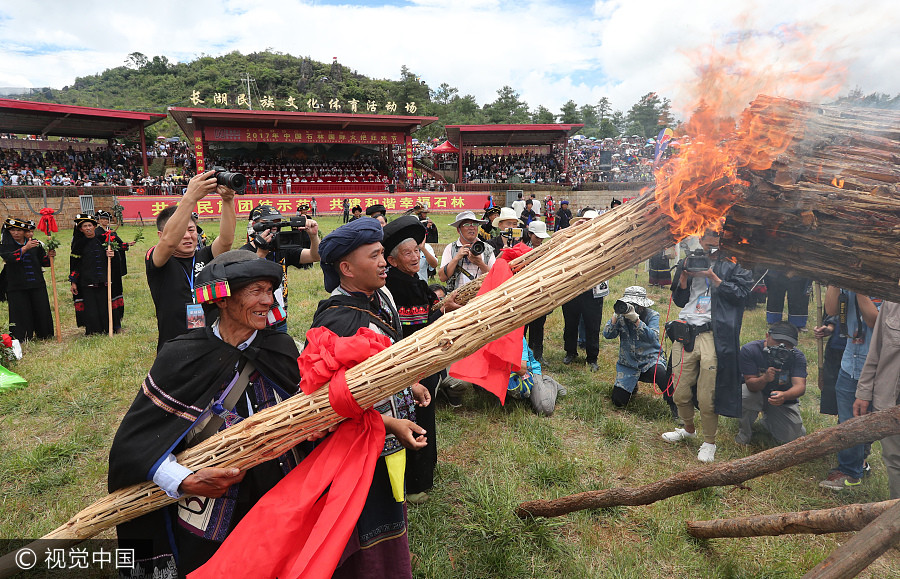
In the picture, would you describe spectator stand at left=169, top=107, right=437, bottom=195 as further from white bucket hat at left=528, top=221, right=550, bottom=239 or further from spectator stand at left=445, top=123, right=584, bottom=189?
white bucket hat at left=528, top=221, right=550, bottom=239

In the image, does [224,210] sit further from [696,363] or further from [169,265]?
[696,363]

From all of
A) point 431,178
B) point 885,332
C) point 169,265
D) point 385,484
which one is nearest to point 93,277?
point 169,265

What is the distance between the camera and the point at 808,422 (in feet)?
14.5

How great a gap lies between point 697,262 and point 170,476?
14.6 ft

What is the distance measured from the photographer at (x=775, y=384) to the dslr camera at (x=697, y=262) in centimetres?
79

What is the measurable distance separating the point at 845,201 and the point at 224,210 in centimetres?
350

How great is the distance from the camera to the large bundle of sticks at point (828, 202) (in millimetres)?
1638

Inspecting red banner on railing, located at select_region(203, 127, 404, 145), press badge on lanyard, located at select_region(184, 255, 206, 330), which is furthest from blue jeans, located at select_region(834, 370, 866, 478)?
red banner on railing, located at select_region(203, 127, 404, 145)

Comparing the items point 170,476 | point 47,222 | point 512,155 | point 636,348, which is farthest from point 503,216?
point 512,155

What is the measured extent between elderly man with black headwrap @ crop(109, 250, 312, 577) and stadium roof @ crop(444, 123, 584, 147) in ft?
98.3

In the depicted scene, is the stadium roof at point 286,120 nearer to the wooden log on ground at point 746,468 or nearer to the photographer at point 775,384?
the photographer at point 775,384

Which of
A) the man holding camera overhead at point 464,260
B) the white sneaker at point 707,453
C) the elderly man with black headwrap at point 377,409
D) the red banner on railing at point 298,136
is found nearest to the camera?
the elderly man with black headwrap at point 377,409

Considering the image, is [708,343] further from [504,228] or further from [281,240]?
[281,240]

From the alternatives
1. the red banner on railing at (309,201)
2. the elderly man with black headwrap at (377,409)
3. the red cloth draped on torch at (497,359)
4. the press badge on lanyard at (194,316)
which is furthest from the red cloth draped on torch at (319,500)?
the red banner on railing at (309,201)
